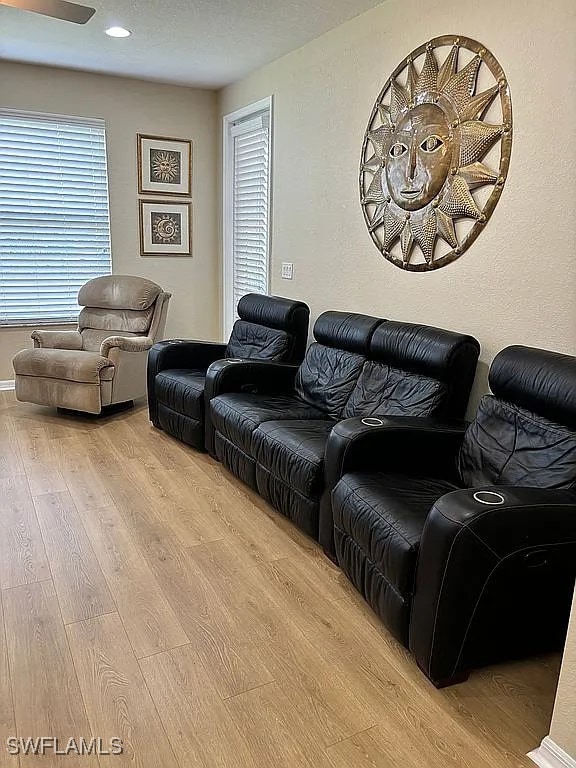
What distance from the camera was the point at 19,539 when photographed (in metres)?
2.76

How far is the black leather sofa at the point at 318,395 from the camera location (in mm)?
2779

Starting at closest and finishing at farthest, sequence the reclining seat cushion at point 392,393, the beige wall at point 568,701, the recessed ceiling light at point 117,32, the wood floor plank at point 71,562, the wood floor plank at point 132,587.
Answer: the beige wall at point 568,701 → the wood floor plank at point 132,587 → the wood floor plank at point 71,562 → the reclining seat cushion at point 392,393 → the recessed ceiling light at point 117,32

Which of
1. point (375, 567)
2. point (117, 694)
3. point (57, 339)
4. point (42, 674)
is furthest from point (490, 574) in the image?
point (57, 339)

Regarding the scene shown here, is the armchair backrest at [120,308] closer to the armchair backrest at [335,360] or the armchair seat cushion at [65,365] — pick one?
the armchair seat cushion at [65,365]

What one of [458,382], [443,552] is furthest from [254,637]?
[458,382]

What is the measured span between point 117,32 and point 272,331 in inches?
86.9

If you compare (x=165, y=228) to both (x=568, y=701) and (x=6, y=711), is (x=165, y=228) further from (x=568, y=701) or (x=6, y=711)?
(x=568, y=701)

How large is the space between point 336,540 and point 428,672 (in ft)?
2.17

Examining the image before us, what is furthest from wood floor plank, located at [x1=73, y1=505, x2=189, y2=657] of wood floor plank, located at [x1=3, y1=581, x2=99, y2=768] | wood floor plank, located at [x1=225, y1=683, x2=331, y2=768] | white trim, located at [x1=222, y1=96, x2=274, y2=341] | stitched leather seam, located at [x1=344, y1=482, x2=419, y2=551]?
white trim, located at [x1=222, y1=96, x2=274, y2=341]

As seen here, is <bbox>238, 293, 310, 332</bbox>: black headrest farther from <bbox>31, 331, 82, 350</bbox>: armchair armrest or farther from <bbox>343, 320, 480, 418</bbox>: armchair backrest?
<bbox>31, 331, 82, 350</bbox>: armchair armrest

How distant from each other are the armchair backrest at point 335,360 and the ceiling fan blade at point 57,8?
1.99m

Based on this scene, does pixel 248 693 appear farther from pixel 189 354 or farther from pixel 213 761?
pixel 189 354

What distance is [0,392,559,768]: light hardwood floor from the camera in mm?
1695

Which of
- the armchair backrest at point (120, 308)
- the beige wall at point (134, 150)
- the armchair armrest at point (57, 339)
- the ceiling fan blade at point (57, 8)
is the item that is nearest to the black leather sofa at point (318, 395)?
the armchair backrest at point (120, 308)
